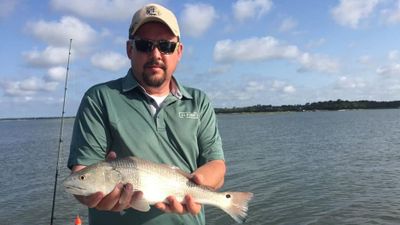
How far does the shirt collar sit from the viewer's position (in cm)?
457

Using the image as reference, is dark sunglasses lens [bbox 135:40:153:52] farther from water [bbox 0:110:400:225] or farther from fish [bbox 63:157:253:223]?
water [bbox 0:110:400:225]

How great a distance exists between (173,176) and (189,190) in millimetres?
247

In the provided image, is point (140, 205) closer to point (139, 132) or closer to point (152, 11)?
point (139, 132)

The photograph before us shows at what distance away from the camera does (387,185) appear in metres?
25.3

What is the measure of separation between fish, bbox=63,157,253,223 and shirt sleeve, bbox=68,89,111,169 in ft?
0.70

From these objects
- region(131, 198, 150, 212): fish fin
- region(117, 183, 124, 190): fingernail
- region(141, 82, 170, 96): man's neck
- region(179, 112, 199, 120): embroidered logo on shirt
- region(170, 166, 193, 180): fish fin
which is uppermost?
region(141, 82, 170, 96): man's neck

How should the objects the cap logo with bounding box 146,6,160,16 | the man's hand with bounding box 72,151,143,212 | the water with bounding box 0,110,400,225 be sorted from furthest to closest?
the water with bounding box 0,110,400,225 → the cap logo with bounding box 146,6,160,16 → the man's hand with bounding box 72,151,143,212

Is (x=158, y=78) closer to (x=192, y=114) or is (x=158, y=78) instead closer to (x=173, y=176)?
(x=192, y=114)

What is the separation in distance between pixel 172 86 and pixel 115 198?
1462mm

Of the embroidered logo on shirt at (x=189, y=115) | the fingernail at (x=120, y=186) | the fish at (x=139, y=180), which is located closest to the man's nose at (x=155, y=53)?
the embroidered logo on shirt at (x=189, y=115)

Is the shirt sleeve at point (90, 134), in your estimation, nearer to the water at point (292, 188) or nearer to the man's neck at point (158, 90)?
the man's neck at point (158, 90)

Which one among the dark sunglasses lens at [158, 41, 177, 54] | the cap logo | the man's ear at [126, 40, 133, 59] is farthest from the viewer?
the man's ear at [126, 40, 133, 59]

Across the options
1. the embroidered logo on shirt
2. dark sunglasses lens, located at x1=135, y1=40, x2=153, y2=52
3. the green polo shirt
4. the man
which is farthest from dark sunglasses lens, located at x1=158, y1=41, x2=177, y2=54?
the embroidered logo on shirt

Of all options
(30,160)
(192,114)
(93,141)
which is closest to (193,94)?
(192,114)
